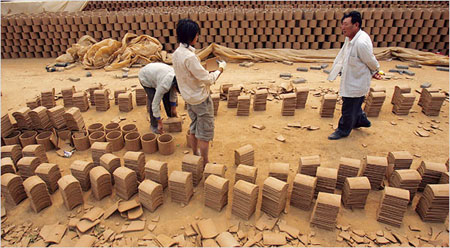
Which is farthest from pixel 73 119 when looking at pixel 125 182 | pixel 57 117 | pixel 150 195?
pixel 150 195

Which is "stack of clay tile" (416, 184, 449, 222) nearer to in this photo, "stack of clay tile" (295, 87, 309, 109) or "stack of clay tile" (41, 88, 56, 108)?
"stack of clay tile" (295, 87, 309, 109)

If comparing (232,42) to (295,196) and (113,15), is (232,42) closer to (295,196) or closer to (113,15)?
(113,15)

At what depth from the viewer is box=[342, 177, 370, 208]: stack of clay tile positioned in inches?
126

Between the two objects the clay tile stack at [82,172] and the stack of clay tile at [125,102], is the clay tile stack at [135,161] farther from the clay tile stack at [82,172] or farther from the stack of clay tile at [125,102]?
the stack of clay tile at [125,102]

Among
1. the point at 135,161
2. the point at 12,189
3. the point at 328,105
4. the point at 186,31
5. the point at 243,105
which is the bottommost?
the point at 12,189

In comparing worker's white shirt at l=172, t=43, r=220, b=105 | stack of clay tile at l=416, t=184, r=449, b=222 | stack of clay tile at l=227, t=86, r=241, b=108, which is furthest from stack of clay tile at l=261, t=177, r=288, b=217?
stack of clay tile at l=227, t=86, r=241, b=108

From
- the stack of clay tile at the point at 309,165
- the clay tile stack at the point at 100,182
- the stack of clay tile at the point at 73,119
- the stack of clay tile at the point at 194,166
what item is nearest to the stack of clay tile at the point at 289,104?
the stack of clay tile at the point at 309,165

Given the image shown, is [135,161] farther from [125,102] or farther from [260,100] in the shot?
[260,100]

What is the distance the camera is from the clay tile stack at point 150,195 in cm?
323

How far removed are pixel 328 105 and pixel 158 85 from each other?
3.04 m

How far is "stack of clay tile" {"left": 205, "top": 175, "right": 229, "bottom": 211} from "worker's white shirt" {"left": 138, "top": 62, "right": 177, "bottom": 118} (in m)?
1.50

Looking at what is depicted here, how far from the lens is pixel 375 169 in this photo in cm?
350

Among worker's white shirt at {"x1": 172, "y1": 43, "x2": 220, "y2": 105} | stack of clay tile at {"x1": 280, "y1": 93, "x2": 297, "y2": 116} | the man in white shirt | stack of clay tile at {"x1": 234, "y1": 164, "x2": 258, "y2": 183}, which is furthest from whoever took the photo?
stack of clay tile at {"x1": 280, "y1": 93, "x2": 297, "y2": 116}

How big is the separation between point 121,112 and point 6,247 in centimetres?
321
